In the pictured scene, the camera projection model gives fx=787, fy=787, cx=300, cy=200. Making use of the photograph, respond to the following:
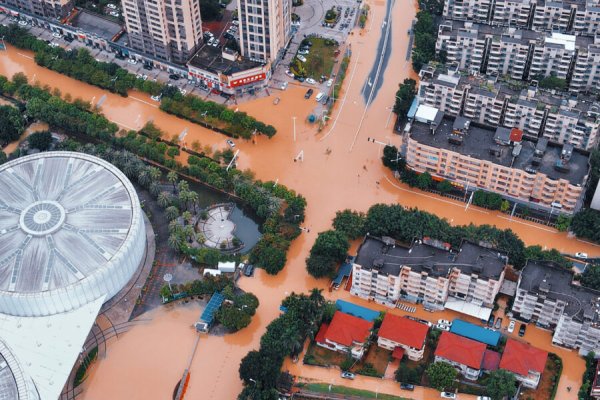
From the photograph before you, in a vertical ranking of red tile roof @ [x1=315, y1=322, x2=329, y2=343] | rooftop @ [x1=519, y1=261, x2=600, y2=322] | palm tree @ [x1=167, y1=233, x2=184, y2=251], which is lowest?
red tile roof @ [x1=315, y1=322, x2=329, y2=343]

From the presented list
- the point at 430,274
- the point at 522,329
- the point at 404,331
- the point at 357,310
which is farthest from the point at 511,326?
the point at 357,310

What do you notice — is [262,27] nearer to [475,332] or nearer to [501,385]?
[475,332]

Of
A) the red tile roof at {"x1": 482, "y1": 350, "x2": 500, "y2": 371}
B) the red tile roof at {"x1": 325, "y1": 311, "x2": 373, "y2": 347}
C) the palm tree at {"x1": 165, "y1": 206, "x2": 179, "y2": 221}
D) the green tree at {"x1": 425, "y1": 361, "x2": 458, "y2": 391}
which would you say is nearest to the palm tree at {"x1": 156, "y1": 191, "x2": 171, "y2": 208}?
the palm tree at {"x1": 165, "y1": 206, "x2": 179, "y2": 221}

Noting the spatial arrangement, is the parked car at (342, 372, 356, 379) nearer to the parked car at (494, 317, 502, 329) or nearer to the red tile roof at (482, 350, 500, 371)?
the red tile roof at (482, 350, 500, 371)

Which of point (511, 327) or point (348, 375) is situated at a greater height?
point (511, 327)

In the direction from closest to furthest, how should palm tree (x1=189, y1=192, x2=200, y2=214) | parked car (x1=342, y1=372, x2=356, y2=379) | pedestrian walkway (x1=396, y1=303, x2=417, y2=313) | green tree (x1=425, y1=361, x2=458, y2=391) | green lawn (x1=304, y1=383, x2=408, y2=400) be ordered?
Result: green tree (x1=425, y1=361, x2=458, y2=391), green lawn (x1=304, y1=383, x2=408, y2=400), parked car (x1=342, y1=372, x2=356, y2=379), pedestrian walkway (x1=396, y1=303, x2=417, y2=313), palm tree (x1=189, y1=192, x2=200, y2=214)

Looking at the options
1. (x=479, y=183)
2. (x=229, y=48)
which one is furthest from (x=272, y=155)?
(x=479, y=183)
